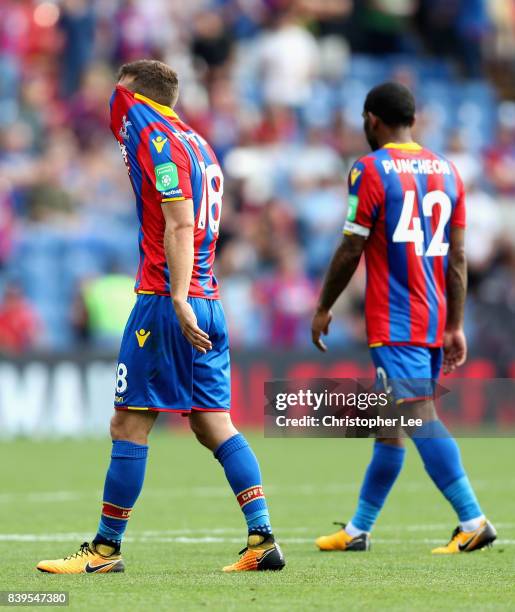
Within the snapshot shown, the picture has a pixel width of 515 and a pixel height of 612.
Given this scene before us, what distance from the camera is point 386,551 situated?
7.41 metres

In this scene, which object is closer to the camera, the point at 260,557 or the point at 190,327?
the point at 190,327

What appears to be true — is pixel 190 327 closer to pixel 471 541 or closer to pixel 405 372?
pixel 405 372

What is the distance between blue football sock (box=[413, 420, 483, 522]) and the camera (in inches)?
290

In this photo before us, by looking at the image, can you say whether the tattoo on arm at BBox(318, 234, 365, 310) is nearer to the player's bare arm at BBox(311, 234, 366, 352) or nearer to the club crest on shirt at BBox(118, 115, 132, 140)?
the player's bare arm at BBox(311, 234, 366, 352)

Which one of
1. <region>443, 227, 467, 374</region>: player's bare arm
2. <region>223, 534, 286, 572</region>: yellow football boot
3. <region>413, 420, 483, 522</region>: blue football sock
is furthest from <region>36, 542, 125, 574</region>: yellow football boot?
<region>443, 227, 467, 374</region>: player's bare arm

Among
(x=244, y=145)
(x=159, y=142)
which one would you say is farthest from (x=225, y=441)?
(x=244, y=145)

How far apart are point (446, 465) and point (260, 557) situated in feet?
4.58

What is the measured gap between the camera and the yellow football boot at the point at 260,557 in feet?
20.9

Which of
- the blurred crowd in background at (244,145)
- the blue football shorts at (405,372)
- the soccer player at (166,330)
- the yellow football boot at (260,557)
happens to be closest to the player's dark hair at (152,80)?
the soccer player at (166,330)

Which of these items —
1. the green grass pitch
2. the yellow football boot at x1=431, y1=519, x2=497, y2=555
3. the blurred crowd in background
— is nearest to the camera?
the green grass pitch

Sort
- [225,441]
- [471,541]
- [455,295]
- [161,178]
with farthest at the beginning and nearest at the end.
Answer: [455,295] < [471,541] < [225,441] < [161,178]

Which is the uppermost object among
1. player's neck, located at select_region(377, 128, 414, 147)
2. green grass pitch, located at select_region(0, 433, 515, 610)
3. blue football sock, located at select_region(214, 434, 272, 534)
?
player's neck, located at select_region(377, 128, 414, 147)

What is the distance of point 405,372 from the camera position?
24.1 ft

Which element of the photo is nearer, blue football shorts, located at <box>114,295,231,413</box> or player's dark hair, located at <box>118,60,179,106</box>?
blue football shorts, located at <box>114,295,231,413</box>
